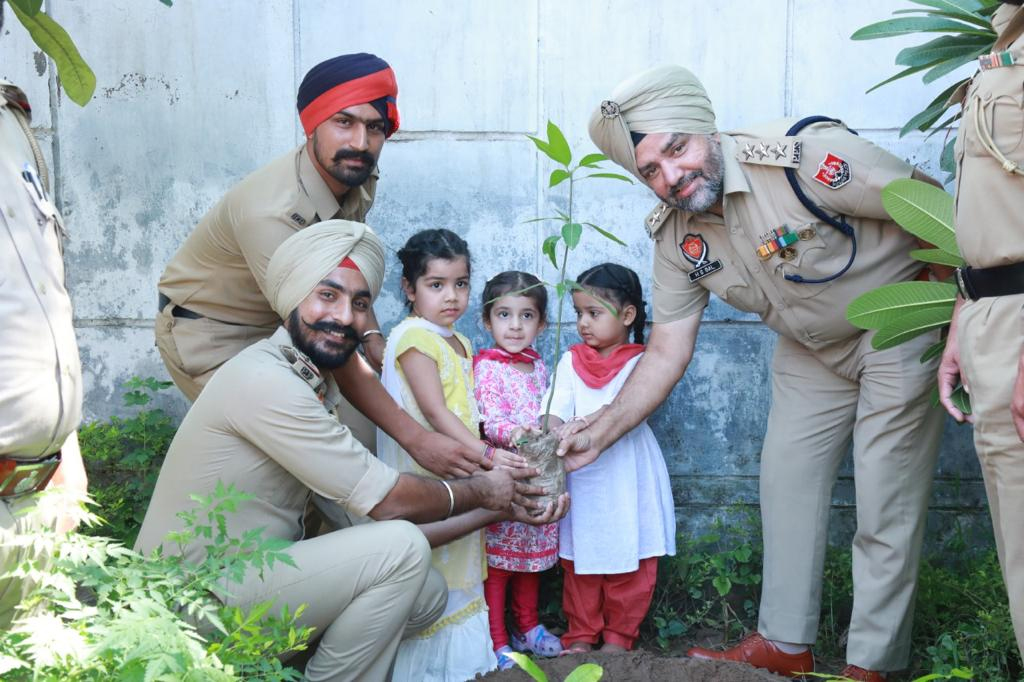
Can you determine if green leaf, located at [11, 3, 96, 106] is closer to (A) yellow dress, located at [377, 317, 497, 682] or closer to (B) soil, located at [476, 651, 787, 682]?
(A) yellow dress, located at [377, 317, 497, 682]

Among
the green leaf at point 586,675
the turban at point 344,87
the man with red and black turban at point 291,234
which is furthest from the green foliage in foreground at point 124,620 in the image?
the turban at point 344,87

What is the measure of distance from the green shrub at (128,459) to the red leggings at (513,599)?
1371mm

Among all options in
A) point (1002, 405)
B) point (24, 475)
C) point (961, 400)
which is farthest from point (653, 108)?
point (24, 475)

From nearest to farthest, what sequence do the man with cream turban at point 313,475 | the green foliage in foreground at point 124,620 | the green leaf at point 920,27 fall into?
the green foliage in foreground at point 124,620 < the man with cream turban at point 313,475 < the green leaf at point 920,27

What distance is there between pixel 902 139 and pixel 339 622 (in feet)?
9.42

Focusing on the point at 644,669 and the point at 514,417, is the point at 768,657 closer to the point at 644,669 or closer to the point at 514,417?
the point at 644,669

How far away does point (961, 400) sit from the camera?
2.86m

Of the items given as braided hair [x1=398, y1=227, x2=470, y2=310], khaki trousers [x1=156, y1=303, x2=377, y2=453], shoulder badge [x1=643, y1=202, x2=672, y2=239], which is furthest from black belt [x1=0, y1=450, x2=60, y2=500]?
shoulder badge [x1=643, y1=202, x2=672, y2=239]

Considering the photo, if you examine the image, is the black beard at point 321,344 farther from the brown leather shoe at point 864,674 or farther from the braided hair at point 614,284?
the brown leather shoe at point 864,674

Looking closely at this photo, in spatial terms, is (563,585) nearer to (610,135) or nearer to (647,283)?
(647,283)

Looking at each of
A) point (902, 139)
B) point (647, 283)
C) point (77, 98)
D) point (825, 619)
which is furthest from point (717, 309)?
point (77, 98)

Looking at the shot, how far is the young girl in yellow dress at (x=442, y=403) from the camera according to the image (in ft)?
11.6

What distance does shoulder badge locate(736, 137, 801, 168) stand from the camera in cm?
351

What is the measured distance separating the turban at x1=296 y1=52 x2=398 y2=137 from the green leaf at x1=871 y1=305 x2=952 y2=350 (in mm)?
1782
